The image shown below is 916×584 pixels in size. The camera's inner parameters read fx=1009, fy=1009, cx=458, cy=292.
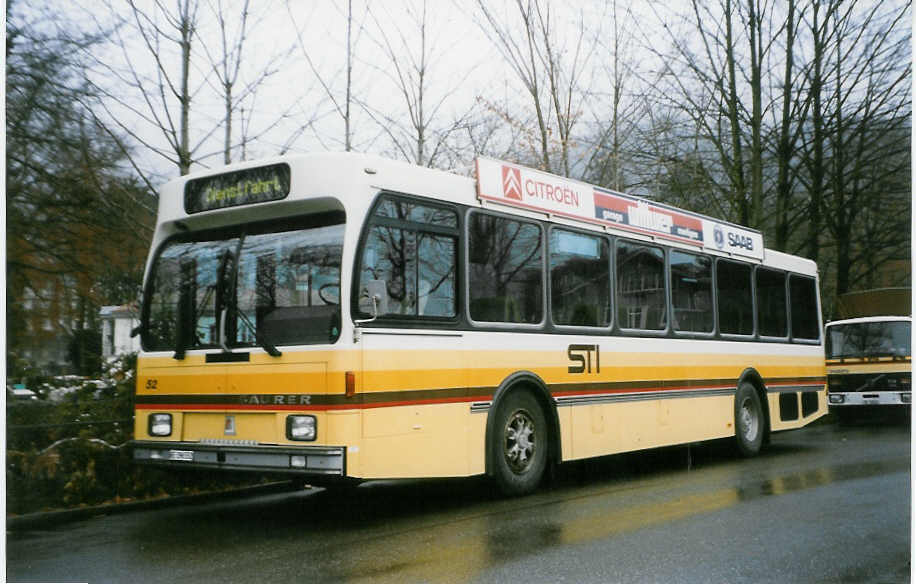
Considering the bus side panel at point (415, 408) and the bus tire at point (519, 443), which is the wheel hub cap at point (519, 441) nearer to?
the bus tire at point (519, 443)

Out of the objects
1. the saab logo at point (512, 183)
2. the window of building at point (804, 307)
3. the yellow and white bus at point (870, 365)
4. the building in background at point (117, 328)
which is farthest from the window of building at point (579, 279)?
the yellow and white bus at point (870, 365)

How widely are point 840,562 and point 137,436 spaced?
5515 millimetres

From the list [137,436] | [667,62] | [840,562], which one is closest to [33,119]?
[137,436]

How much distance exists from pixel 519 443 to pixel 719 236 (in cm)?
524

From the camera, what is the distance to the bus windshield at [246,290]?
7633mm

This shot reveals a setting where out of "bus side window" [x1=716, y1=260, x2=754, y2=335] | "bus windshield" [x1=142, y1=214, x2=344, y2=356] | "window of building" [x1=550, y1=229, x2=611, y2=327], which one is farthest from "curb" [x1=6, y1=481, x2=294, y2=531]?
"bus side window" [x1=716, y1=260, x2=754, y2=335]

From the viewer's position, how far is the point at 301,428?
742 centimetres

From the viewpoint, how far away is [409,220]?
8047mm

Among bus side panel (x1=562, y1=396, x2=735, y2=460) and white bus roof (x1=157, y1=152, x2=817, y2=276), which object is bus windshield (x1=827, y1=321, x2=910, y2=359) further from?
white bus roof (x1=157, y1=152, x2=817, y2=276)

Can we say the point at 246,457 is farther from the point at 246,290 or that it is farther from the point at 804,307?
the point at 804,307

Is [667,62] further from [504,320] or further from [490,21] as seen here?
[504,320]

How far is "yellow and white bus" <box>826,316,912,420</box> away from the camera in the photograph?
1817cm

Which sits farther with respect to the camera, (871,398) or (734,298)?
(871,398)

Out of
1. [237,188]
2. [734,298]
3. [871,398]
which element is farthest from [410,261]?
[871,398]
